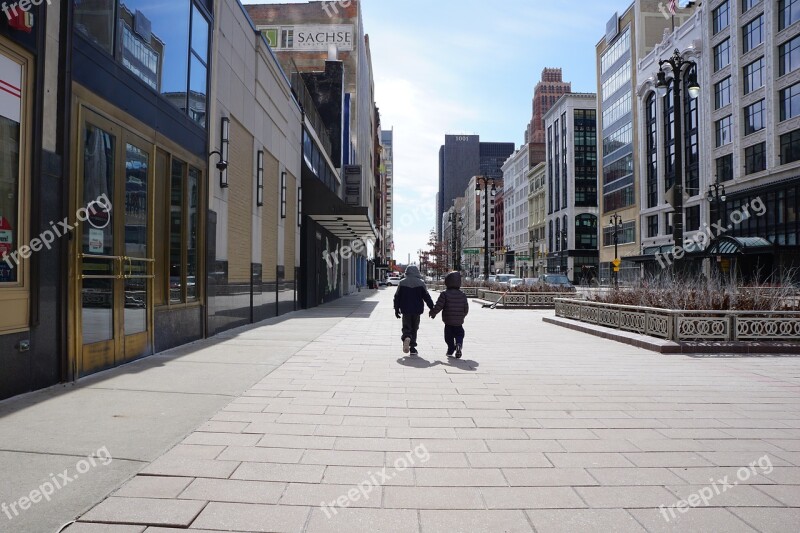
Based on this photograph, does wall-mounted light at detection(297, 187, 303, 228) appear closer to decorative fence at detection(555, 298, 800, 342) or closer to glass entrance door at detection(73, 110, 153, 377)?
glass entrance door at detection(73, 110, 153, 377)

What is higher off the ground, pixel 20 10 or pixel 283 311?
pixel 20 10

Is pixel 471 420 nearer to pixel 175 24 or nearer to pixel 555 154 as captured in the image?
pixel 175 24

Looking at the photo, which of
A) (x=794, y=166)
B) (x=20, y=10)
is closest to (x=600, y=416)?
(x=20, y=10)

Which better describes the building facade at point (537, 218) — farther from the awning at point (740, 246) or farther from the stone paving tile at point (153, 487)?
the stone paving tile at point (153, 487)

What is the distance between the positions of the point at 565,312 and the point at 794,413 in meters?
11.6

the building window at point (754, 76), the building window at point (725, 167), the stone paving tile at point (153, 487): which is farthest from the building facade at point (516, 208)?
the stone paving tile at point (153, 487)

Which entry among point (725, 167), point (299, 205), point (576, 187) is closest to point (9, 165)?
point (299, 205)

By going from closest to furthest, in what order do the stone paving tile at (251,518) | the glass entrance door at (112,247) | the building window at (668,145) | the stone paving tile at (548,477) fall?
the stone paving tile at (251,518)
the stone paving tile at (548,477)
the glass entrance door at (112,247)
the building window at (668,145)

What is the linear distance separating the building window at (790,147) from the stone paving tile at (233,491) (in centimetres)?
4536

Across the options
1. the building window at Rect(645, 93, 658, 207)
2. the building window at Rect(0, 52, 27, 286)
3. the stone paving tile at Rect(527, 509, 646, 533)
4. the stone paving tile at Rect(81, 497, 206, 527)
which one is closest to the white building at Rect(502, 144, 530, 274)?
the building window at Rect(645, 93, 658, 207)

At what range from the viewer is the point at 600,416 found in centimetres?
575

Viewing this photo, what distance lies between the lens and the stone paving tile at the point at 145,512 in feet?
10.4

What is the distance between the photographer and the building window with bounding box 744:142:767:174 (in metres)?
41.5

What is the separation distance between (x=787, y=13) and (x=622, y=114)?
28.7m
